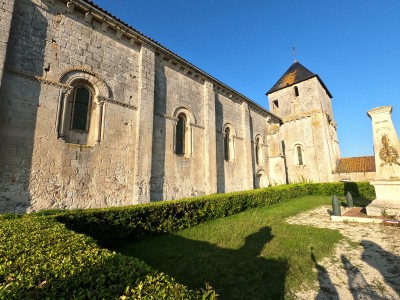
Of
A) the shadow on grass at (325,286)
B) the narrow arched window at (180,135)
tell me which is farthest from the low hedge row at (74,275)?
the narrow arched window at (180,135)

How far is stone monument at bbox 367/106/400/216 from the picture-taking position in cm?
812

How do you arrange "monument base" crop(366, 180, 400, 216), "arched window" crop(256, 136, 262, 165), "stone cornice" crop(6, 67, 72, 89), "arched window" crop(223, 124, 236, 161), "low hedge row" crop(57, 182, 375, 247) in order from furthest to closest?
"arched window" crop(256, 136, 262, 165)
"arched window" crop(223, 124, 236, 161)
"monument base" crop(366, 180, 400, 216)
"stone cornice" crop(6, 67, 72, 89)
"low hedge row" crop(57, 182, 375, 247)

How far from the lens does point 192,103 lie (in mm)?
12797

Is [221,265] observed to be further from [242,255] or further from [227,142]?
[227,142]

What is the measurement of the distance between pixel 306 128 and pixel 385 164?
51.0ft

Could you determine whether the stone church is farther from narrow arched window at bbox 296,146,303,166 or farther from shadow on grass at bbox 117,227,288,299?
narrow arched window at bbox 296,146,303,166

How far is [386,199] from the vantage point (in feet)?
27.5

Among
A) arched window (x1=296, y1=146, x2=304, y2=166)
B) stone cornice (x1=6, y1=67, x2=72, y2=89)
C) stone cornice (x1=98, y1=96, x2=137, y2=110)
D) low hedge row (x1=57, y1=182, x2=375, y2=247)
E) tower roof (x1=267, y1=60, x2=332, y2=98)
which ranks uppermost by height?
tower roof (x1=267, y1=60, x2=332, y2=98)

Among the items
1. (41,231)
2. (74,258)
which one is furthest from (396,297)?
(41,231)

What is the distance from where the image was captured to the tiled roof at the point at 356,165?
20938 millimetres

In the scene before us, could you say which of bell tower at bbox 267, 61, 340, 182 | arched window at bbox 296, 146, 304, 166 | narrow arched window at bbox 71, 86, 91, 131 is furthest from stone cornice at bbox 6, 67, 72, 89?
arched window at bbox 296, 146, 304, 166

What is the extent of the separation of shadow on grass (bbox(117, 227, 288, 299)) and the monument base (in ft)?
16.4

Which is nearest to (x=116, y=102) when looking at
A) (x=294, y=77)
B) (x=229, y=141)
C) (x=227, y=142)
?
(x=227, y=142)

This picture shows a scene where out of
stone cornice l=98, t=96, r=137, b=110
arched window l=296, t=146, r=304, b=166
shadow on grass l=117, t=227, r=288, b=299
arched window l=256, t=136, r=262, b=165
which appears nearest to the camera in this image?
shadow on grass l=117, t=227, r=288, b=299
